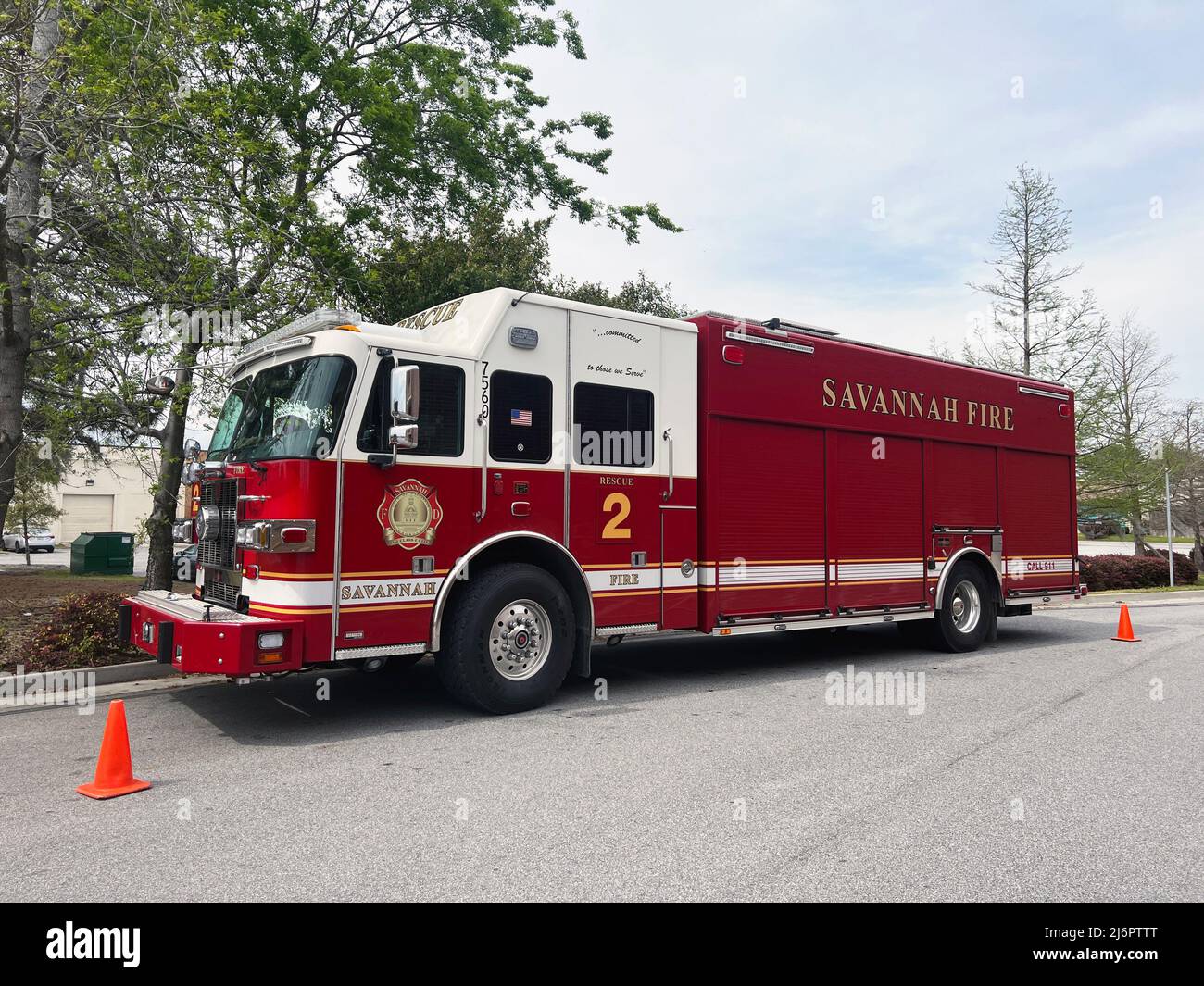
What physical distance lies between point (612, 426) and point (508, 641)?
6.71 feet

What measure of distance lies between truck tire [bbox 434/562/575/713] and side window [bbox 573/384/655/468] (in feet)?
3.79

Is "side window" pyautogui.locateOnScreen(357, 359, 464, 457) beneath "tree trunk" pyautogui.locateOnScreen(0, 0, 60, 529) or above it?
beneath

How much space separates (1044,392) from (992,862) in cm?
953

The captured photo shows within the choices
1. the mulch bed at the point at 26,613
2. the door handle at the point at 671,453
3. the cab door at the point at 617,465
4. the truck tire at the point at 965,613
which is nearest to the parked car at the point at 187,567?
the mulch bed at the point at 26,613

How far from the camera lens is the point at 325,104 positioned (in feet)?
37.9

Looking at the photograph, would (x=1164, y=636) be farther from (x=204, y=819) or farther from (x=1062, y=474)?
(x=204, y=819)

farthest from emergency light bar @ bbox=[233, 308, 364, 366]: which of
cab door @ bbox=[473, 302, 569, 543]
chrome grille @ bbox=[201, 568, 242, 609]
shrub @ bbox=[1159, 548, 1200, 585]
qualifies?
shrub @ bbox=[1159, 548, 1200, 585]

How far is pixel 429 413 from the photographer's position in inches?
250

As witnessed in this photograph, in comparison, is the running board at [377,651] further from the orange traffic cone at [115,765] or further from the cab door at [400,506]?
the orange traffic cone at [115,765]

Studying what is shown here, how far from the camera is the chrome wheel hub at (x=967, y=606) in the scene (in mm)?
10547

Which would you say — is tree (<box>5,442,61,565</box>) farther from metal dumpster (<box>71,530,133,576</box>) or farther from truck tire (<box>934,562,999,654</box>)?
truck tire (<box>934,562,999,654</box>)

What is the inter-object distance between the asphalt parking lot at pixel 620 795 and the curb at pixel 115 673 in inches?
12.1

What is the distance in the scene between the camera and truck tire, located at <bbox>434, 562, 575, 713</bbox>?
6387 millimetres

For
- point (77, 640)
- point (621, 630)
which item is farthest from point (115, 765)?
point (77, 640)
